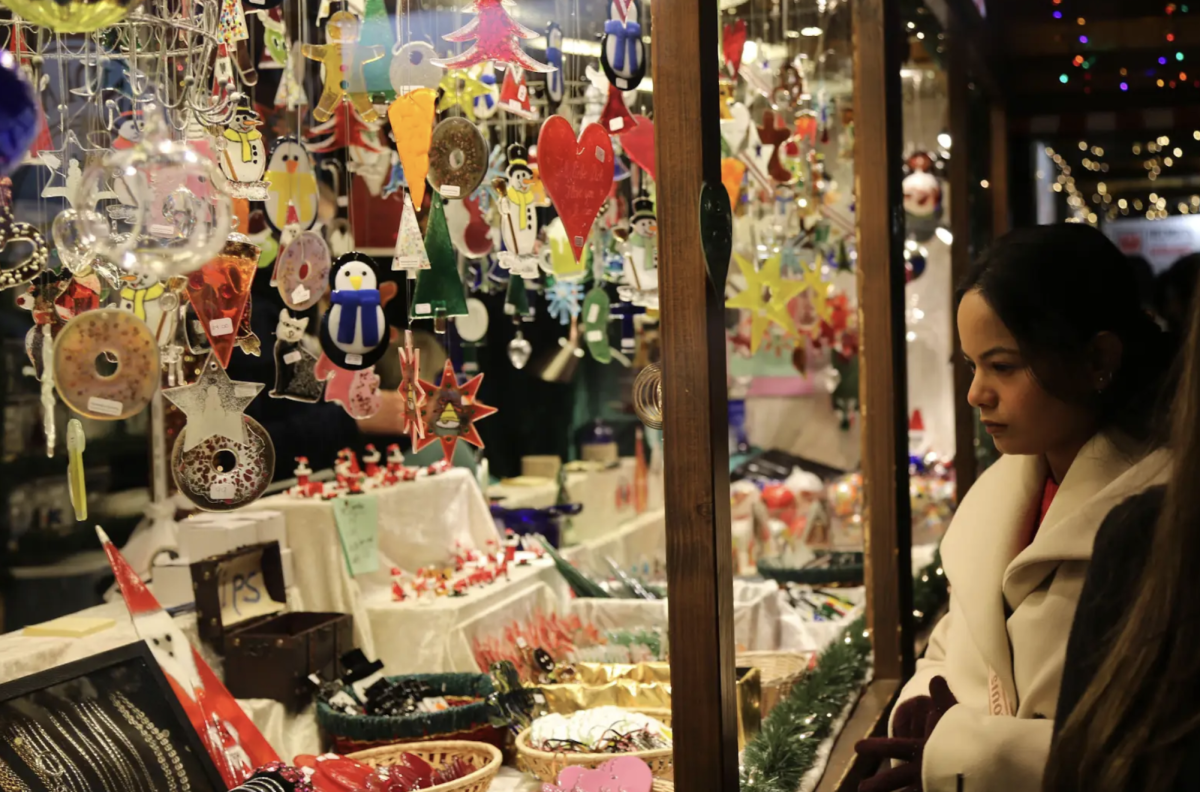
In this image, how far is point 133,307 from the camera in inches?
74.7

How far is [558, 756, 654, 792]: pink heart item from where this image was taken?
2168mm

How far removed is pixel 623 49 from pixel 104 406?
1.16m

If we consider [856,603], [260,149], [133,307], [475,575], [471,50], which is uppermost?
[471,50]

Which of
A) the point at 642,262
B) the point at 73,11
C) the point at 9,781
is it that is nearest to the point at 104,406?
the point at 73,11

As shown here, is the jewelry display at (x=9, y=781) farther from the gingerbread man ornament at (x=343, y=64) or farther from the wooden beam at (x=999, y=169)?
the wooden beam at (x=999, y=169)

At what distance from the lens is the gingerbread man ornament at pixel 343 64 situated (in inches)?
86.8

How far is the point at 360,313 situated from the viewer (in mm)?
2098

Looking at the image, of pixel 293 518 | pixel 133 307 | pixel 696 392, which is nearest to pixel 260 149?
pixel 133 307

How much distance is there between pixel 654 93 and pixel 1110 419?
2.48 feet

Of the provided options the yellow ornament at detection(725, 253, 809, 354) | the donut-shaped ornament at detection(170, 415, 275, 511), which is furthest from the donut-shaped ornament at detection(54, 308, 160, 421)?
the yellow ornament at detection(725, 253, 809, 354)

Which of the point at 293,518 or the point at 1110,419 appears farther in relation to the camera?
the point at 293,518

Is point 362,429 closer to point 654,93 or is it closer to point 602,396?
point 602,396

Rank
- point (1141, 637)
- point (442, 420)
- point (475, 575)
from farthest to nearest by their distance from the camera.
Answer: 1. point (475, 575)
2. point (442, 420)
3. point (1141, 637)

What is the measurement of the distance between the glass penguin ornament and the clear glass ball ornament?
3.86ft
